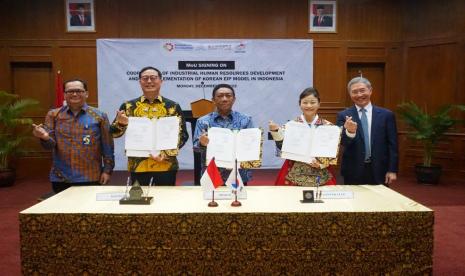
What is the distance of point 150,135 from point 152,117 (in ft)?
0.66

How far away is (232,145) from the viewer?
2.57 meters

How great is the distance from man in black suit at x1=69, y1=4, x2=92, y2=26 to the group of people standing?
4.56 m

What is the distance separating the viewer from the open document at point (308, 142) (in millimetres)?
2564

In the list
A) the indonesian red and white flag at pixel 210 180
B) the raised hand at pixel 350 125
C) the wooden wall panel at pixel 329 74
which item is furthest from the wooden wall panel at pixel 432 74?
the indonesian red and white flag at pixel 210 180

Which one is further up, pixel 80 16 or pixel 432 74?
pixel 80 16

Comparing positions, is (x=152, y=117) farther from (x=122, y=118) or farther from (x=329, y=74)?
(x=329, y=74)

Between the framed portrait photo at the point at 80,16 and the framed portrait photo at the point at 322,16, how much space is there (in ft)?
13.0

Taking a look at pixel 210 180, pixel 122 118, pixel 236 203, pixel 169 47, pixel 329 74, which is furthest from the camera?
pixel 329 74

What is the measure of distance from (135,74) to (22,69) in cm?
214

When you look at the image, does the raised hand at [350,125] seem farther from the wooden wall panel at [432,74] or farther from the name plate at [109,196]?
the wooden wall panel at [432,74]

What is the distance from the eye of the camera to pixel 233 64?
6.88m

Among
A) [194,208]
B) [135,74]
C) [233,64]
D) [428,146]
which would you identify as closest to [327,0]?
[233,64]

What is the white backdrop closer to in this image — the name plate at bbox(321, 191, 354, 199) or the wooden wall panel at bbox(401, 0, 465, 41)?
the wooden wall panel at bbox(401, 0, 465, 41)

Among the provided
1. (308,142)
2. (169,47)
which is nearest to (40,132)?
(308,142)
